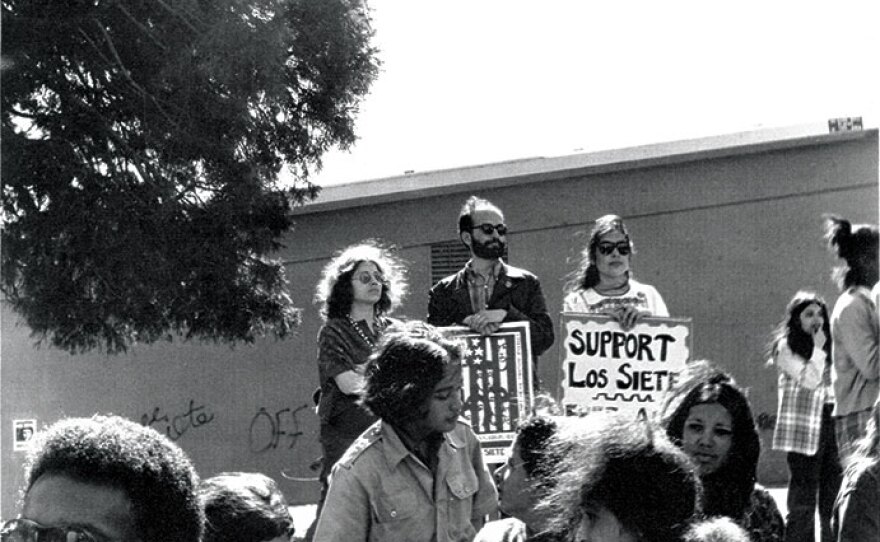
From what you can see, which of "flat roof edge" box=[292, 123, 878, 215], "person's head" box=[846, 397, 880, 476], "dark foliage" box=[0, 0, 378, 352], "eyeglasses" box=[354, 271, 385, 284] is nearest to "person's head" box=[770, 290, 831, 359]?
"eyeglasses" box=[354, 271, 385, 284]

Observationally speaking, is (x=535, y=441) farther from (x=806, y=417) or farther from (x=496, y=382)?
A: (x=806, y=417)

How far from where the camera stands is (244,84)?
11.9 metres

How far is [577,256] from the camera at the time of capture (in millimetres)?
15617

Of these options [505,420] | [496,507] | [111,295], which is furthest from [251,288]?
[496,507]

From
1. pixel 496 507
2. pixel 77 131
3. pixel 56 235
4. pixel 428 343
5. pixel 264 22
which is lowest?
pixel 496 507

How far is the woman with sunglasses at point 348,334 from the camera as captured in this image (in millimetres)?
5918

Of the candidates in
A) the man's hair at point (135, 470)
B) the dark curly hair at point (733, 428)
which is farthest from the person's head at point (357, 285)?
the man's hair at point (135, 470)

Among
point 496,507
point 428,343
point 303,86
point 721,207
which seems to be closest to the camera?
point 428,343

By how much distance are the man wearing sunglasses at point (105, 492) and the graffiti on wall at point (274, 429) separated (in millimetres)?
15122

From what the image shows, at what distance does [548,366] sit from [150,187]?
16.8 ft

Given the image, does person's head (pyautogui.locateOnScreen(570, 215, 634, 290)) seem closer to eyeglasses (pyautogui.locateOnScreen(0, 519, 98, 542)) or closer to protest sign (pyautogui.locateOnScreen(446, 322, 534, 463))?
protest sign (pyautogui.locateOnScreen(446, 322, 534, 463))

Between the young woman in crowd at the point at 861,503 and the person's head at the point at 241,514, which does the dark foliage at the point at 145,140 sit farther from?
the young woman in crowd at the point at 861,503

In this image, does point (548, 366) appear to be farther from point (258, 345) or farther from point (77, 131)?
point (77, 131)

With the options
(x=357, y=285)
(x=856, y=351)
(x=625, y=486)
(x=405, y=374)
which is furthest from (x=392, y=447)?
(x=856, y=351)
